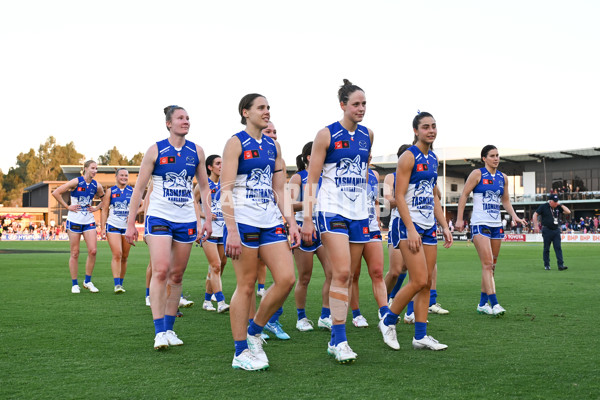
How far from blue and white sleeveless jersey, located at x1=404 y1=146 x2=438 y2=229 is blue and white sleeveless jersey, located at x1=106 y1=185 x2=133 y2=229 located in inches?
264

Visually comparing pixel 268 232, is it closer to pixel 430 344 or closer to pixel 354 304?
pixel 430 344

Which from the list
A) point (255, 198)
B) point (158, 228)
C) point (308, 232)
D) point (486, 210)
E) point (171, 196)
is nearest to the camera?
point (255, 198)

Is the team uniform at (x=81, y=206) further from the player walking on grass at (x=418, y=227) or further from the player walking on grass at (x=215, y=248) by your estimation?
the player walking on grass at (x=418, y=227)

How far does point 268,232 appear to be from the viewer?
5.11 metres

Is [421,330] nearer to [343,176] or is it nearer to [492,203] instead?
[343,176]

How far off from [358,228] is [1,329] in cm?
441

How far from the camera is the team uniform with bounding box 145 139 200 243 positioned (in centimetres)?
604

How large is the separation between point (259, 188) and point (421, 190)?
186cm

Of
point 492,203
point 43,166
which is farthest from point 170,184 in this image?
point 43,166

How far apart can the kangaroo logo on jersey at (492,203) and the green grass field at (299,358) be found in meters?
1.41

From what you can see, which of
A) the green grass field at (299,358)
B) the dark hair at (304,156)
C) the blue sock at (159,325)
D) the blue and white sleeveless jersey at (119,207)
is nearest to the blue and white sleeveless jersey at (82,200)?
the blue and white sleeveless jersey at (119,207)

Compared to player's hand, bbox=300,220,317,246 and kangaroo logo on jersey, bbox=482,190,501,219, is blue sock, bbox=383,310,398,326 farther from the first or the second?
kangaroo logo on jersey, bbox=482,190,501,219

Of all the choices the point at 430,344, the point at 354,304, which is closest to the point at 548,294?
the point at 354,304

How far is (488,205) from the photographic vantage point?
28.1 ft
